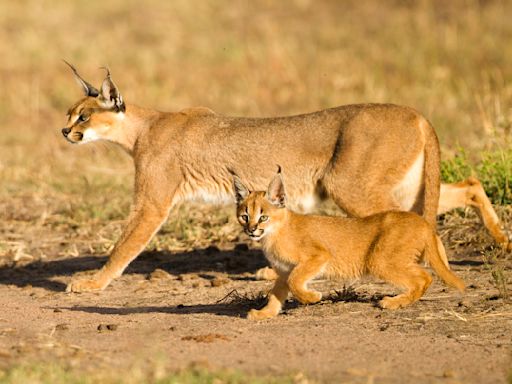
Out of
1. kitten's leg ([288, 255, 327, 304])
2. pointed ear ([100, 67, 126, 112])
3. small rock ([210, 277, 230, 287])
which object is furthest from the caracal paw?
kitten's leg ([288, 255, 327, 304])

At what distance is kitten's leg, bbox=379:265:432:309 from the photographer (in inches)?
255

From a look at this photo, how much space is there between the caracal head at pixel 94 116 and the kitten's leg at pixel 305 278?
2663 millimetres

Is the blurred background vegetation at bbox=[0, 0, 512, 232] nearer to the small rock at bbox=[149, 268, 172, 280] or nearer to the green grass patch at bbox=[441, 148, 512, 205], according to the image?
the green grass patch at bbox=[441, 148, 512, 205]

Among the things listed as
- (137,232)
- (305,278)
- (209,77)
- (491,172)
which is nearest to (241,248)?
(137,232)

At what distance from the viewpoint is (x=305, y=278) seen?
6.43 m

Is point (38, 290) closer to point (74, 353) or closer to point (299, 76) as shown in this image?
point (74, 353)

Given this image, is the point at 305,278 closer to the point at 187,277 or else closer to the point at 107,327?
the point at 107,327

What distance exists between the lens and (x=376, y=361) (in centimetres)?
542

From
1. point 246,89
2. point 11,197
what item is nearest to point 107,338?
point 11,197

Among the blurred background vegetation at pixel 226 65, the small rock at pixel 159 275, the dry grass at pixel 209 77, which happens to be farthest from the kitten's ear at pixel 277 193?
the blurred background vegetation at pixel 226 65

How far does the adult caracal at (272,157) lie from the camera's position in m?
7.65

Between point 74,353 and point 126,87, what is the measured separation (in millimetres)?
10236

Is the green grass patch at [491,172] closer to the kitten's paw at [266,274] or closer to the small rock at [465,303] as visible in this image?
the kitten's paw at [266,274]

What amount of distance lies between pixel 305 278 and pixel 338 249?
31cm
